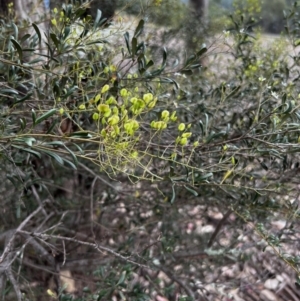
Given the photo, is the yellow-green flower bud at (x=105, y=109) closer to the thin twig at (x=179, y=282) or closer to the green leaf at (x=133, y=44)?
the green leaf at (x=133, y=44)

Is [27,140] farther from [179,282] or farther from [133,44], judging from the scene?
[179,282]

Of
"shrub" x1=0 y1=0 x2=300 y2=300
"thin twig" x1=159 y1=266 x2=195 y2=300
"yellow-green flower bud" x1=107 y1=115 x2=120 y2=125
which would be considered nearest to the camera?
"yellow-green flower bud" x1=107 y1=115 x2=120 y2=125

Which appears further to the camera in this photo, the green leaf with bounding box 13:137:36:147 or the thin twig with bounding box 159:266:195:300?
the thin twig with bounding box 159:266:195:300

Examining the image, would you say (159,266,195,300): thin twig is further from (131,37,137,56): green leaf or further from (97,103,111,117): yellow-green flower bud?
(97,103,111,117): yellow-green flower bud

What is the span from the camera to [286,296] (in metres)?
2.14

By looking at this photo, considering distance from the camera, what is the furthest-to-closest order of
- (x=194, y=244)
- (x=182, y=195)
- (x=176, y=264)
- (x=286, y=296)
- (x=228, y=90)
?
(x=286, y=296) < (x=194, y=244) < (x=176, y=264) < (x=182, y=195) < (x=228, y=90)

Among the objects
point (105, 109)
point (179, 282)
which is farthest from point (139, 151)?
point (179, 282)

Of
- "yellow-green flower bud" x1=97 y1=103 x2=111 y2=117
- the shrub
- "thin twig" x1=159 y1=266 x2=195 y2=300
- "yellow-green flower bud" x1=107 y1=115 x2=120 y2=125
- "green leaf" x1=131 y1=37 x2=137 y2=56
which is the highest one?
"green leaf" x1=131 y1=37 x2=137 y2=56

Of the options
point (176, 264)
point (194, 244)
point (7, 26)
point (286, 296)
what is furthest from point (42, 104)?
point (286, 296)

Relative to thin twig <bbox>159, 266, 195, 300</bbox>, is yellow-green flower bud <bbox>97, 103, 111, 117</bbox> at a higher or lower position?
higher

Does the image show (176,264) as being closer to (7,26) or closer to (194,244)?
(194,244)

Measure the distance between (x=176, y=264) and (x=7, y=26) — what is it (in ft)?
3.33

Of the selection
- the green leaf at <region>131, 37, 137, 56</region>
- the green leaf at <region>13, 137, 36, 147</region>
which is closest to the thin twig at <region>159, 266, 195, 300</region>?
the green leaf at <region>131, 37, 137, 56</region>

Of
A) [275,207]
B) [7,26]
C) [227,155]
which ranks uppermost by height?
[7,26]
